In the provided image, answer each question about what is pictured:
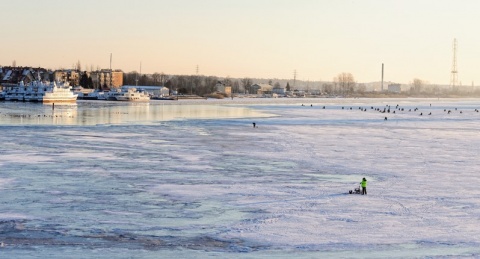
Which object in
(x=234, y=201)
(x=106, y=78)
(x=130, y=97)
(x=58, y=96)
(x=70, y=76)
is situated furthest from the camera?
(x=106, y=78)

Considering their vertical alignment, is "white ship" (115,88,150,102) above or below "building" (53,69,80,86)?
below

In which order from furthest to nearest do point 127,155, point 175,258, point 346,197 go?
1. point 127,155
2. point 346,197
3. point 175,258

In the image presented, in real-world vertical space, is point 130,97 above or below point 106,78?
below

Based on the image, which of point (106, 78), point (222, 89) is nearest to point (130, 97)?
point (106, 78)

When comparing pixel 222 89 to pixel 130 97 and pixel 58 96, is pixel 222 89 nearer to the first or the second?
pixel 130 97

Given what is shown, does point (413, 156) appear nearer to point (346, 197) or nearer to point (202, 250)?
point (346, 197)

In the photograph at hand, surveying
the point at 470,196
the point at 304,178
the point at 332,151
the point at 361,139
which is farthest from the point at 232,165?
the point at 361,139

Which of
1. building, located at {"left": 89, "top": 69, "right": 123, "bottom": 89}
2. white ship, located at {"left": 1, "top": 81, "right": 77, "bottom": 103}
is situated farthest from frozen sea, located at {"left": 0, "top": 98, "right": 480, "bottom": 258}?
building, located at {"left": 89, "top": 69, "right": 123, "bottom": 89}

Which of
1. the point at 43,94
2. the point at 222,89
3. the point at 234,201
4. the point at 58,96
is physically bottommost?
the point at 234,201

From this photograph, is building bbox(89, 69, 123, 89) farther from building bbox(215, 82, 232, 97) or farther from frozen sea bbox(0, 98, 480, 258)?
frozen sea bbox(0, 98, 480, 258)

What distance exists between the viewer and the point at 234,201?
15516mm

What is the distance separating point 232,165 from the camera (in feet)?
72.6

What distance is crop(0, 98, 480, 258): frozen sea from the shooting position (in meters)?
11.5

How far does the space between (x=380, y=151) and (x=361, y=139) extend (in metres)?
6.14
